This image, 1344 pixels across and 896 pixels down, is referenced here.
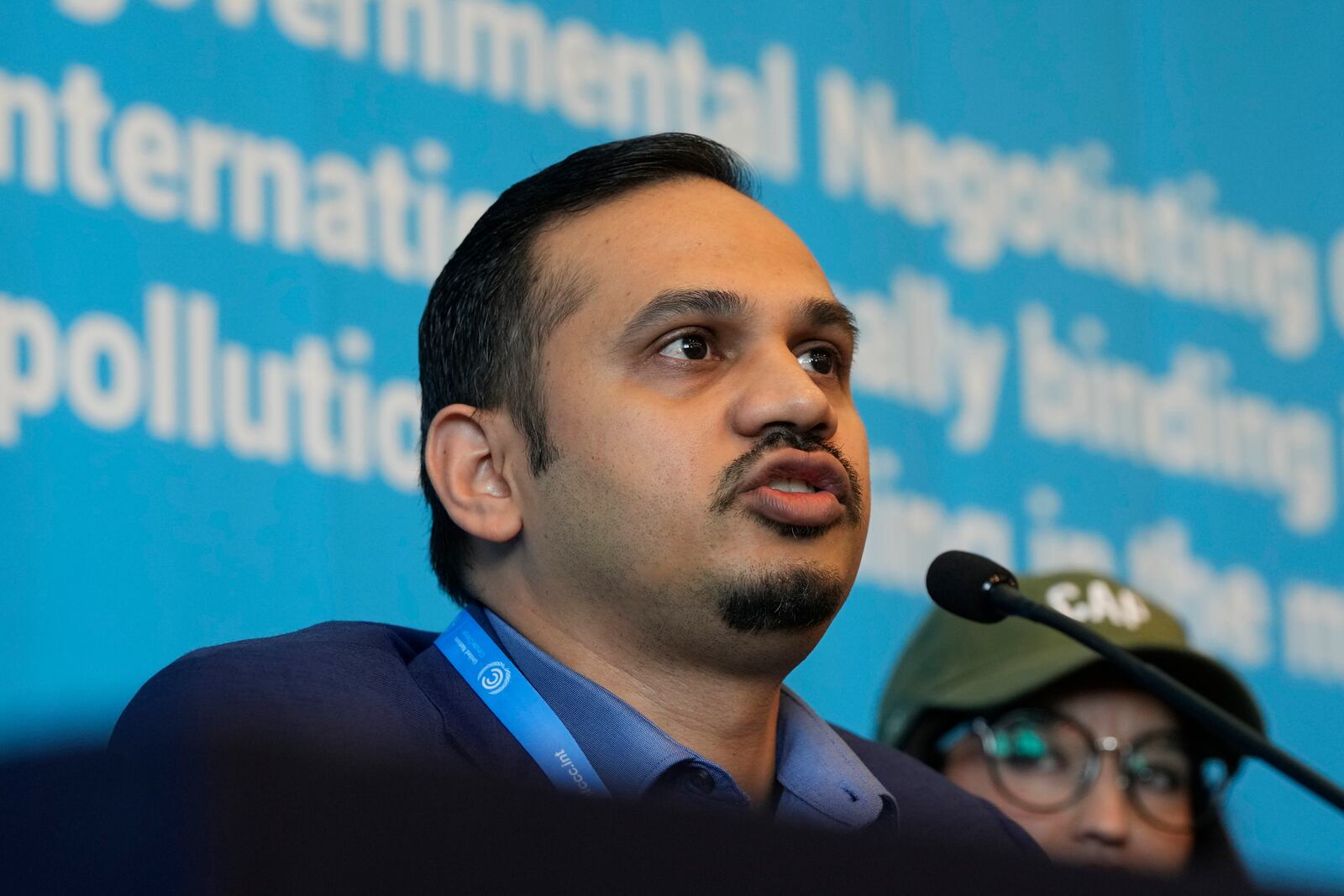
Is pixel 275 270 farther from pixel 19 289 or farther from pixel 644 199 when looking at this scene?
pixel 644 199

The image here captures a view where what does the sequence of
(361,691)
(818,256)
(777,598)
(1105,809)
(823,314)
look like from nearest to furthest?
(361,691) < (777,598) < (823,314) < (1105,809) < (818,256)

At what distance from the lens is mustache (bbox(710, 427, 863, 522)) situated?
1290 mm

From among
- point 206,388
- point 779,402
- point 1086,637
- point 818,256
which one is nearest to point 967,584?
point 1086,637

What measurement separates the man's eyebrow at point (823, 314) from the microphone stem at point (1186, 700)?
0.87 feet

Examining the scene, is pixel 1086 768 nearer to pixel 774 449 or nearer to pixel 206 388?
pixel 774 449

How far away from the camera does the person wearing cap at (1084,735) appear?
1.92 m

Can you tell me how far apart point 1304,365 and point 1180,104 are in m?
0.52

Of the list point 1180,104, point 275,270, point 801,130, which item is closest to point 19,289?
point 275,270

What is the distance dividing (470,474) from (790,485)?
0.96 ft

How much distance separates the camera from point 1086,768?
1.93m

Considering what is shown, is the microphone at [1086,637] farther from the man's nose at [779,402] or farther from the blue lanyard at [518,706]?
the blue lanyard at [518,706]

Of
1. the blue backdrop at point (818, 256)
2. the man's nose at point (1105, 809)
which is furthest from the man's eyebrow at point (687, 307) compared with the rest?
the man's nose at point (1105, 809)

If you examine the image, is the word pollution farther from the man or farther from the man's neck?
the man's neck

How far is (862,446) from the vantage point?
56.5 inches
